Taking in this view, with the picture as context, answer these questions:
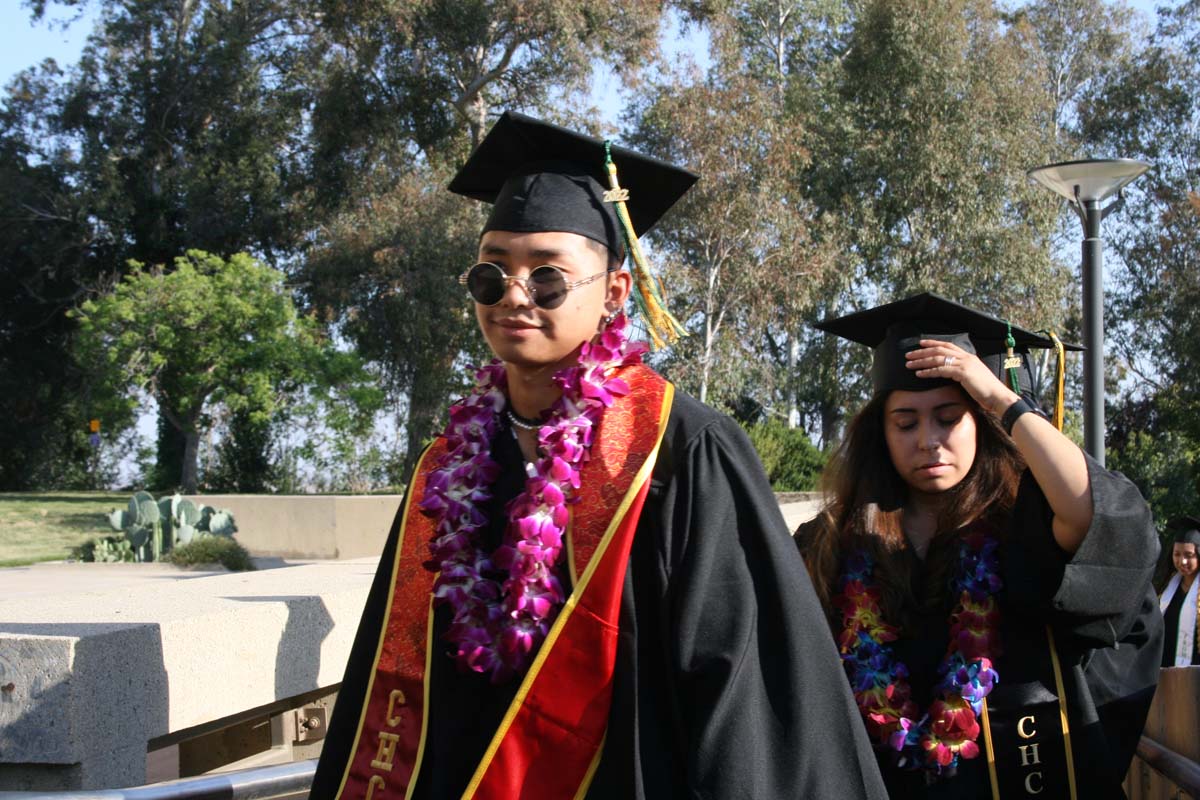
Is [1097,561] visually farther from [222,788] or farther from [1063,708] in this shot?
[222,788]

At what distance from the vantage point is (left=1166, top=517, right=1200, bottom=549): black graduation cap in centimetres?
689

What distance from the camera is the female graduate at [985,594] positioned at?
2781 millimetres

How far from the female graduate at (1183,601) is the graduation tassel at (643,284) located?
4.73m

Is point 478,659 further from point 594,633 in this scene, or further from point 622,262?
point 622,262

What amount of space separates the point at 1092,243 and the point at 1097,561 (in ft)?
23.0

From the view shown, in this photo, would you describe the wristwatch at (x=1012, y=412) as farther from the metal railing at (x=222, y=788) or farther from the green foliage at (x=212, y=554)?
the green foliage at (x=212, y=554)

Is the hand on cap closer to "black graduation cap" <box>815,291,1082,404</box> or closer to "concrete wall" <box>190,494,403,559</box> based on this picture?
"black graduation cap" <box>815,291,1082,404</box>

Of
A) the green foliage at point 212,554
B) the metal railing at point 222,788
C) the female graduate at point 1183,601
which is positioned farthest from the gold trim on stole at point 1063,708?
the green foliage at point 212,554

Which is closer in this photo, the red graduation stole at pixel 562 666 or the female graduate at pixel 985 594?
the red graduation stole at pixel 562 666

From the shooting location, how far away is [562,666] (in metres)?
2.14

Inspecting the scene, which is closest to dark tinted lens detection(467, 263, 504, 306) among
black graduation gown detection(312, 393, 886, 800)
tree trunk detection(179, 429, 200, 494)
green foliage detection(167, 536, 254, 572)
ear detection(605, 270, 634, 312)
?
ear detection(605, 270, 634, 312)

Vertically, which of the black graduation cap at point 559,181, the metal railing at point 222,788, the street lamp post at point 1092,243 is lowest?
the metal railing at point 222,788

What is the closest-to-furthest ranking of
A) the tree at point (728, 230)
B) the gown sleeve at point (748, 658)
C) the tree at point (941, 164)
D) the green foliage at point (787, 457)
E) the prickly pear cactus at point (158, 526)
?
the gown sleeve at point (748, 658), the prickly pear cactus at point (158, 526), the green foliage at point (787, 457), the tree at point (728, 230), the tree at point (941, 164)

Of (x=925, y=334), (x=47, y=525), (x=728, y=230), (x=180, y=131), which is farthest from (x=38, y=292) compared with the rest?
(x=925, y=334)
